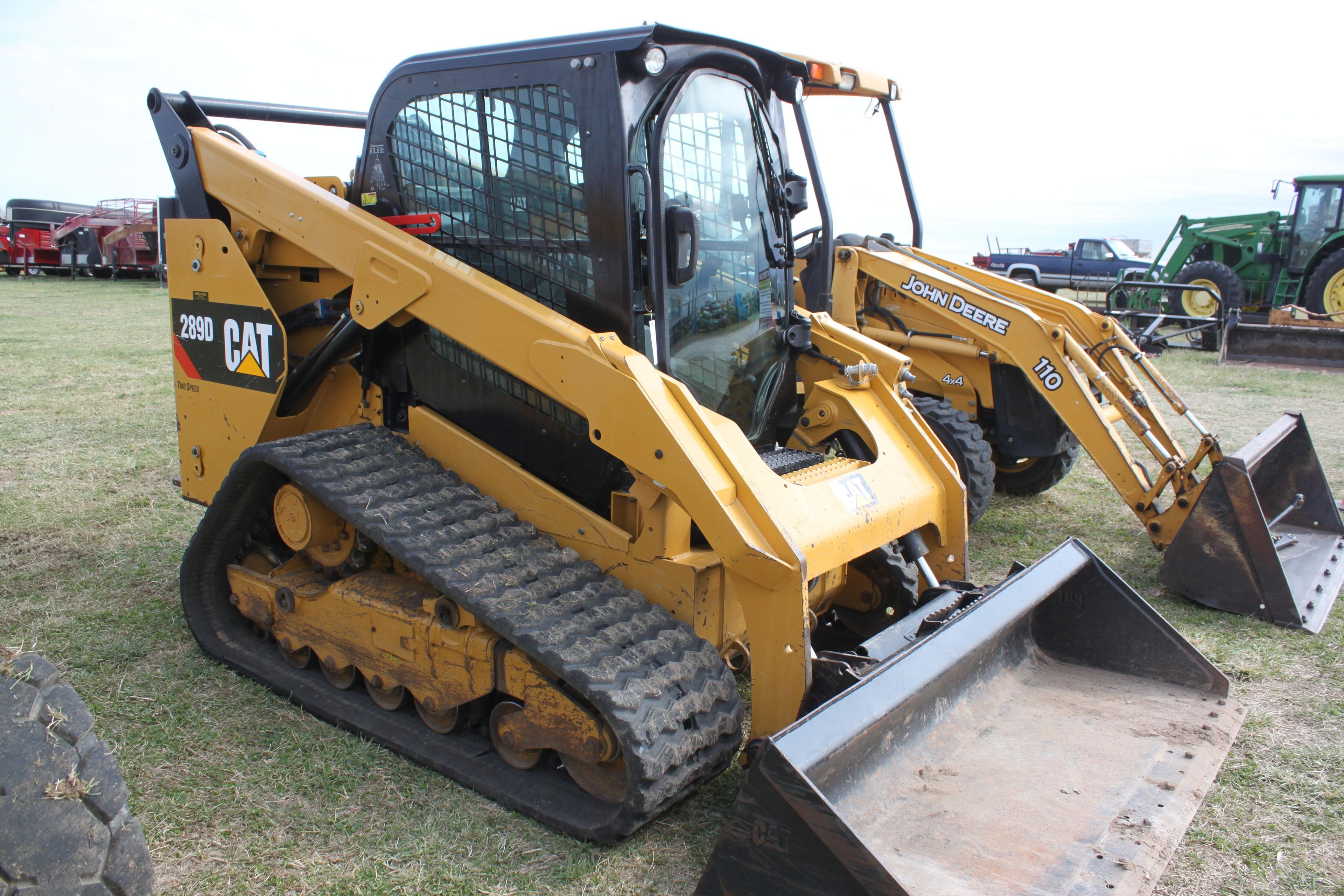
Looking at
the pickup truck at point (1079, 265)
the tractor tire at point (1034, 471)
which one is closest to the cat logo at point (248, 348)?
the tractor tire at point (1034, 471)

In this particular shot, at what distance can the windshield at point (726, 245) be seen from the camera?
10.8ft

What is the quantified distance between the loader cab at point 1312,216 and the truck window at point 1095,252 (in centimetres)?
889

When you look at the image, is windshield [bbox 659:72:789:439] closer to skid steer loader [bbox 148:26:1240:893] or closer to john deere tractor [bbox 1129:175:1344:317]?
skid steer loader [bbox 148:26:1240:893]

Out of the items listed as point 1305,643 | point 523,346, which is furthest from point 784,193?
point 1305,643

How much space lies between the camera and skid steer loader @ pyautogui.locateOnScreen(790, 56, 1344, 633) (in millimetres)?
4574

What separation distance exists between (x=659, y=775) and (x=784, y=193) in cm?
234

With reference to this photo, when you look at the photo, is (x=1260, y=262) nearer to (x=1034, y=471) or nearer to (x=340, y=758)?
(x=1034, y=471)

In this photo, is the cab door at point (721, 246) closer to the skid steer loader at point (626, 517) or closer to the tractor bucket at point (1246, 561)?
the skid steer loader at point (626, 517)

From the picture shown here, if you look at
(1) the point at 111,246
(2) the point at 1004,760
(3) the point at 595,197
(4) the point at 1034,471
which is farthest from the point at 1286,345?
(1) the point at 111,246

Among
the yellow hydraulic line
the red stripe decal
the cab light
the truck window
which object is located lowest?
the yellow hydraulic line

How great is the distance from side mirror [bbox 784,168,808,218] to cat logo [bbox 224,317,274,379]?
2123 mm

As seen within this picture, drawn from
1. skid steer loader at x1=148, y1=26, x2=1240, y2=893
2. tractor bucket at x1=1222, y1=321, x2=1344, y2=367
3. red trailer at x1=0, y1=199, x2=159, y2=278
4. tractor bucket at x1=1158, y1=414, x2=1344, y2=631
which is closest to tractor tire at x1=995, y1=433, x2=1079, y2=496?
tractor bucket at x1=1158, y1=414, x2=1344, y2=631

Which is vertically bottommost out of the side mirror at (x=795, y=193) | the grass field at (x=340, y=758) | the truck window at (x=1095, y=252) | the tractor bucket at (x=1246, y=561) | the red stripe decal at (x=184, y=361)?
the grass field at (x=340, y=758)

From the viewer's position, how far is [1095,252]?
2589 centimetres
